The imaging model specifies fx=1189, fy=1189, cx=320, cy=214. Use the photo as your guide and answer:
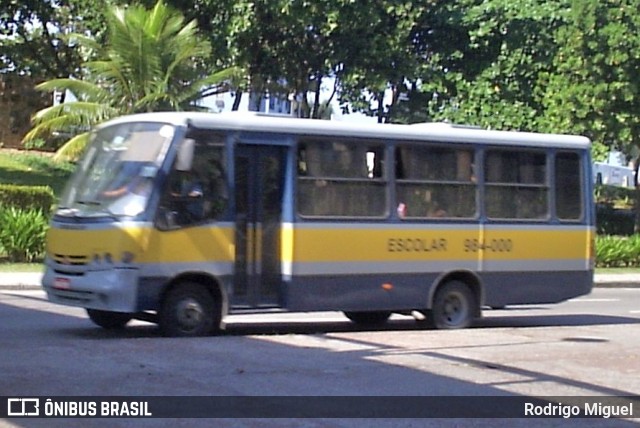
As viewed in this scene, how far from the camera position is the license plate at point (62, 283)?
565 inches

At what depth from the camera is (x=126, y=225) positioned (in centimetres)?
1405

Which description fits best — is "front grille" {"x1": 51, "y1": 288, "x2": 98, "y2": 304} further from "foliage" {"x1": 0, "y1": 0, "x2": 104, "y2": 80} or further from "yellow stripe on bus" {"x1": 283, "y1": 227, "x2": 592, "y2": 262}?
"foliage" {"x1": 0, "y1": 0, "x2": 104, "y2": 80}

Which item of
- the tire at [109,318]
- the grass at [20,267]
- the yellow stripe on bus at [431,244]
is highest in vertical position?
the yellow stripe on bus at [431,244]

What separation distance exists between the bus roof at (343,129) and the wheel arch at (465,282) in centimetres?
191

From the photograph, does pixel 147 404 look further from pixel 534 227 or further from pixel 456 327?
pixel 534 227

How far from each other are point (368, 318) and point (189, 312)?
3.96 metres

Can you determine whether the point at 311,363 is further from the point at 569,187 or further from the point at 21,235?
the point at 21,235

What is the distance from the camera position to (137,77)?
30781 mm

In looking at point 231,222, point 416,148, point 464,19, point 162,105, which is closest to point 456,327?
point 416,148

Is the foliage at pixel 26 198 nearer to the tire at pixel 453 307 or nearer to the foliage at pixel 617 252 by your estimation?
the tire at pixel 453 307

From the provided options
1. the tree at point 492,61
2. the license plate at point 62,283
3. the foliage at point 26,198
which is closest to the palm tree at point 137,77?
the foliage at point 26,198

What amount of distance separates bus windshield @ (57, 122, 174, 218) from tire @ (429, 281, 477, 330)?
480 centimetres

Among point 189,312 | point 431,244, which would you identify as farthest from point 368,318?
point 189,312

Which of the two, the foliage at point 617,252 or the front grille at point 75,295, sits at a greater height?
the foliage at point 617,252
